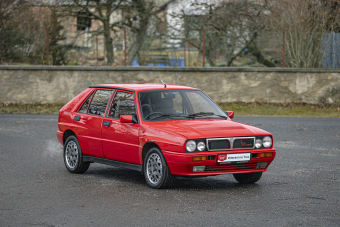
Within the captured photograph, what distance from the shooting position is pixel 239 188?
7.09 metres

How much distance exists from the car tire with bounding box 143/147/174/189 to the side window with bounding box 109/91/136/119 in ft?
2.90

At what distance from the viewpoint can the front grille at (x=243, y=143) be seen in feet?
22.2

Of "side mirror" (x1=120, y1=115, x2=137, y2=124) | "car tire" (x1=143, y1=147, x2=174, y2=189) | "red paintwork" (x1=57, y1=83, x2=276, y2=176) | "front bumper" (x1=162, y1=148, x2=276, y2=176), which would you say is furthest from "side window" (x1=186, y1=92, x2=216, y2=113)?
"front bumper" (x1=162, y1=148, x2=276, y2=176)

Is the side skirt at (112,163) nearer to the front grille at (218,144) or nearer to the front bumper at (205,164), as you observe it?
the front bumper at (205,164)

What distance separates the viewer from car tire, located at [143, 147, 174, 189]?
6770mm

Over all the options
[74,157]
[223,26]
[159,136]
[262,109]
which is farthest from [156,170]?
[223,26]

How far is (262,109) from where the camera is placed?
1988 centimetres

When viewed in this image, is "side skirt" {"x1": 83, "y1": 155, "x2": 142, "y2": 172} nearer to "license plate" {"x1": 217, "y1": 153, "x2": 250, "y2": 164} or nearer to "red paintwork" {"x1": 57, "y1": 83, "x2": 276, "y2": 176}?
"red paintwork" {"x1": 57, "y1": 83, "x2": 276, "y2": 176}

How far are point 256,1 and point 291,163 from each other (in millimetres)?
16733

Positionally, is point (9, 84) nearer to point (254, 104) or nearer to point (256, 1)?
point (254, 104)

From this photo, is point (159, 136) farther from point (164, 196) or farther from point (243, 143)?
point (243, 143)

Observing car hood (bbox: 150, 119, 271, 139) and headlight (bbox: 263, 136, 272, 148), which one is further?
headlight (bbox: 263, 136, 272, 148)

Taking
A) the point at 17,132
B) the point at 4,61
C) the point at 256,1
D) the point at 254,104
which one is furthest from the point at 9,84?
the point at 256,1

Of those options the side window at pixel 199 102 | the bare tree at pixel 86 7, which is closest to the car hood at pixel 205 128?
the side window at pixel 199 102
